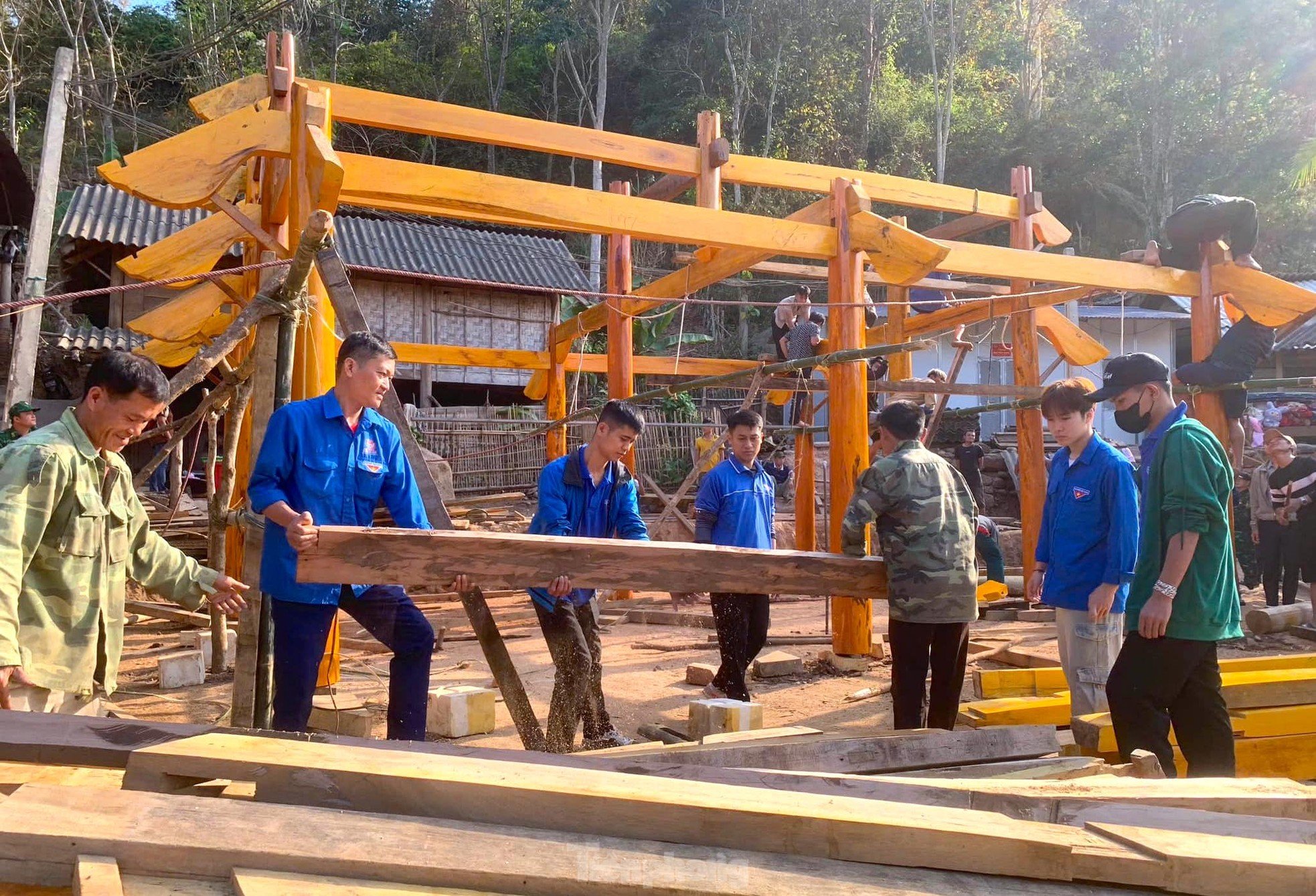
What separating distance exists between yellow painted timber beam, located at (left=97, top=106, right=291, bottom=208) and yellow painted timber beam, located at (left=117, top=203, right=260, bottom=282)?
2679mm

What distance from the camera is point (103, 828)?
1.79 metres

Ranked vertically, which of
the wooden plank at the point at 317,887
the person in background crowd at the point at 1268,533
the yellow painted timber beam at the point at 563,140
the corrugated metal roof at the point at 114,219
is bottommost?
the wooden plank at the point at 317,887

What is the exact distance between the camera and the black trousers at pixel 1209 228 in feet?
27.3

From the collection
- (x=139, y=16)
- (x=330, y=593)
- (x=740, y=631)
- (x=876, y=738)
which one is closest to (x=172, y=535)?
(x=740, y=631)

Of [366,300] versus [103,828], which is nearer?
[103,828]

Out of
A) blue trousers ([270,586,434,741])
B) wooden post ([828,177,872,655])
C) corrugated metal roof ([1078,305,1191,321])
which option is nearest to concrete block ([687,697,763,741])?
blue trousers ([270,586,434,741])

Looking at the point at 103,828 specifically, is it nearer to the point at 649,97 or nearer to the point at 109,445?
the point at 109,445

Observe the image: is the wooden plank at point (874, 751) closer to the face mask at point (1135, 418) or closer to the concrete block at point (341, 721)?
the face mask at point (1135, 418)

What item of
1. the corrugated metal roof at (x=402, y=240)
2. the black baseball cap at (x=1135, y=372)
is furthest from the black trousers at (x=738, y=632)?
the corrugated metal roof at (x=402, y=240)

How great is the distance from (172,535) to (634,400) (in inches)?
235

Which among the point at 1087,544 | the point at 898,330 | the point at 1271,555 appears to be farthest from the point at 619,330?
the point at 1271,555

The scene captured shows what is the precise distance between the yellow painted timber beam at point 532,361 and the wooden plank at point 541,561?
21.1 ft

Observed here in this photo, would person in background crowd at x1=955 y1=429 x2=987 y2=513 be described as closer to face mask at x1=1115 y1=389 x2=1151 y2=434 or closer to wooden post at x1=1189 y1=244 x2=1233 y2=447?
wooden post at x1=1189 y1=244 x2=1233 y2=447

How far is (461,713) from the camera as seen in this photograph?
17.4 ft
